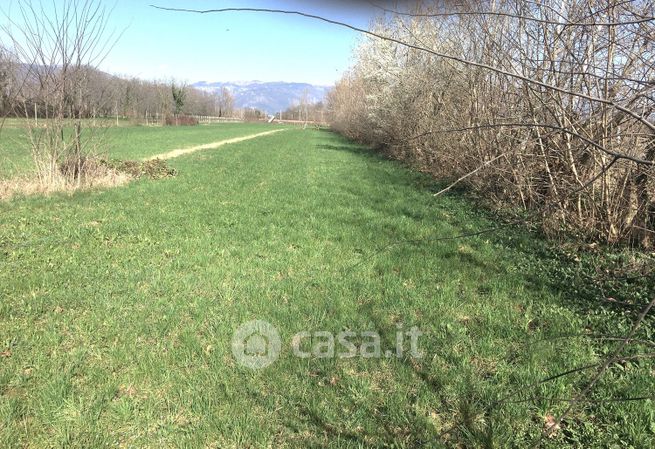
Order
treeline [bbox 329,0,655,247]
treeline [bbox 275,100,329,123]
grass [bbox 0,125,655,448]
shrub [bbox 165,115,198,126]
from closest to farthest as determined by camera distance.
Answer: treeline [bbox 329,0,655,247] < grass [bbox 0,125,655,448] < shrub [bbox 165,115,198,126] < treeline [bbox 275,100,329,123]

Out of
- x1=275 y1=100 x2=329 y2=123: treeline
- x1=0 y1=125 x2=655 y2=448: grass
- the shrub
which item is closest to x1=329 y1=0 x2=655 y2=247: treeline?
x1=0 y1=125 x2=655 y2=448: grass

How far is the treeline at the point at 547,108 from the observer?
219 centimetres

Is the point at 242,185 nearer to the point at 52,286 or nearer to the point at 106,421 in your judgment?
the point at 52,286

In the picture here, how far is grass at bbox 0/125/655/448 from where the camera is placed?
2.70m

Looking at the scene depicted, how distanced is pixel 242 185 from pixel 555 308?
927 cm

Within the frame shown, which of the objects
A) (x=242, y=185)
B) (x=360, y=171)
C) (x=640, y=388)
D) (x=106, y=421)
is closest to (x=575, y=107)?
(x=640, y=388)

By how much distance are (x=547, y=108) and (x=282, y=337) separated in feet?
14.8

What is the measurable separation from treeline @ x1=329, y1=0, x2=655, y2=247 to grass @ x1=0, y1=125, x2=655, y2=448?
4.04 feet

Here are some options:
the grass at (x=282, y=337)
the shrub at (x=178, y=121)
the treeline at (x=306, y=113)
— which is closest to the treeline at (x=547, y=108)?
the grass at (x=282, y=337)

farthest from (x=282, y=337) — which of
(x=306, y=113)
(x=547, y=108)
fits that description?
(x=306, y=113)

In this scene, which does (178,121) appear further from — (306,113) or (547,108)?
(547,108)

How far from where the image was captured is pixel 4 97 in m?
9.86

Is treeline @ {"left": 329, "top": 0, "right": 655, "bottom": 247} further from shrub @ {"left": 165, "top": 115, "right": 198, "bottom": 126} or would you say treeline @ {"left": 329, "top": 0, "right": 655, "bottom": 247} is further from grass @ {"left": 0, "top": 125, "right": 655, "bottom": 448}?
shrub @ {"left": 165, "top": 115, "right": 198, "bottom": 126}

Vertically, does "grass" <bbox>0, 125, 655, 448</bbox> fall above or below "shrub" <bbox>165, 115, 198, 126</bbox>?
below
